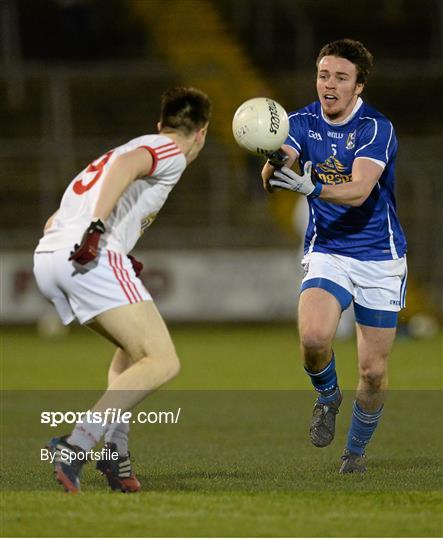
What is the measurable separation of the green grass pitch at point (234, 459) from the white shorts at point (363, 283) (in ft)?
3.20

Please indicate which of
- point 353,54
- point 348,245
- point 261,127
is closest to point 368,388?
point 348,245

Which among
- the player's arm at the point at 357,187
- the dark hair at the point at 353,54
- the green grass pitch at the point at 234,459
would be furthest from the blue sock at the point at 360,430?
the dark hair at the point at 353,54

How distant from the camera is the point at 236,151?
2241cm

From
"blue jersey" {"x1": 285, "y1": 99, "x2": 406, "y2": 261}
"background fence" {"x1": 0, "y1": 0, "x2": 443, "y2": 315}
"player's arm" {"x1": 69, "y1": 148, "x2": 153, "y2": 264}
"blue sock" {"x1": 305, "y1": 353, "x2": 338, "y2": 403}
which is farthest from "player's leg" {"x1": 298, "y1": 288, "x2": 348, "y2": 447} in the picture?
"background fence" {"x1": 0, "y1": 0, "x2": 443, "y2": 315}

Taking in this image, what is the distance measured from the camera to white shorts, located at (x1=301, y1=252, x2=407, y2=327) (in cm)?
728

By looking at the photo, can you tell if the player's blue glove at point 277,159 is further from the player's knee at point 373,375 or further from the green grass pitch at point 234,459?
the green grass pitch at point 234,459

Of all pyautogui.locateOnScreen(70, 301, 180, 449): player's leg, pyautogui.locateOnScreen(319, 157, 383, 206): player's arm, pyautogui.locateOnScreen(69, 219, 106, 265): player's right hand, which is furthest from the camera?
pyautogui.locateOnScreen(319, 157, 383, 206): player's arm

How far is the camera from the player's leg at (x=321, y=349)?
7.04 meters

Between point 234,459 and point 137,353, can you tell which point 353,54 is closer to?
point 137,353

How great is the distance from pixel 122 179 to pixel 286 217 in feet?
54.4

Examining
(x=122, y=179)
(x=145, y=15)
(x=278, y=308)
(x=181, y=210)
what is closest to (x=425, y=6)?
(x=145, y=15)

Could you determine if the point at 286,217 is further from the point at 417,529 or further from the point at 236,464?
the point at 417,529

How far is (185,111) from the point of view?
641 centimetres

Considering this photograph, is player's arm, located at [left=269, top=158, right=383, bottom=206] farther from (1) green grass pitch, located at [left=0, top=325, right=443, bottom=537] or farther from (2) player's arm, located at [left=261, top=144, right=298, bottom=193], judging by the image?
(1) green grass pitch, located at [left=0, top=325, right=443, bottom=537]
